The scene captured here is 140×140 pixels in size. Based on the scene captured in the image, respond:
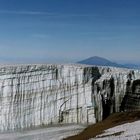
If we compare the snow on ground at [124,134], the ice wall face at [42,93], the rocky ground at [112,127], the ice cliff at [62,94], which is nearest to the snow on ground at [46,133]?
the rocky ground at [112,127]

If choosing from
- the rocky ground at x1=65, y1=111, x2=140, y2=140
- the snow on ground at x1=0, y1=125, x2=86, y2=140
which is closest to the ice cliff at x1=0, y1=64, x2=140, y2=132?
the snow on ground at x1=0, y1=125, x2=86, y2=140

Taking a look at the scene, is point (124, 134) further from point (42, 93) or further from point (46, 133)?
point (42, 93)

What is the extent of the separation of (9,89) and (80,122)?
14.7 meters

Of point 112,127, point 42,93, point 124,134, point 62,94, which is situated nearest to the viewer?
Result: point 124,134

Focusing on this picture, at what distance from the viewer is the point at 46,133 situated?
76.6 m

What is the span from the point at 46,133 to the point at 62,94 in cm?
1373

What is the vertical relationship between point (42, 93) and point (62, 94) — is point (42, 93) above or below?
above

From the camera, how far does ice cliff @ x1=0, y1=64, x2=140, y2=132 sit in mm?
87188

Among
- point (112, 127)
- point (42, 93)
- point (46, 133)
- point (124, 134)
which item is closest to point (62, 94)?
point (42, 93)

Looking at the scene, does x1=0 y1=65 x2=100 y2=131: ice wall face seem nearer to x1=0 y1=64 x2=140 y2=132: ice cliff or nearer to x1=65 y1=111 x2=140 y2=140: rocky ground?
x1=0 y1=64 x2=140 y2=132: ice cliff

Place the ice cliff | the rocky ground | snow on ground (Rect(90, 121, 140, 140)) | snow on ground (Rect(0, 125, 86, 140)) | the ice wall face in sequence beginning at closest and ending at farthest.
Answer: snow on ground (Rect(90, 121, 140, 140)), the rocky ground, snow on ground (Rect(0, 125, 86, 140)), the ice cliff, the ice wall face

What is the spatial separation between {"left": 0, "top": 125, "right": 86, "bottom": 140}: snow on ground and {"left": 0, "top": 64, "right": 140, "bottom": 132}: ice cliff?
501 cm

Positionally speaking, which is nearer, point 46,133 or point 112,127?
point 112,127

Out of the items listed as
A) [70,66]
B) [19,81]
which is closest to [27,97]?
[19,81]
